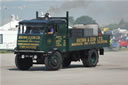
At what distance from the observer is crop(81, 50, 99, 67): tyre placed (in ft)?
82.5

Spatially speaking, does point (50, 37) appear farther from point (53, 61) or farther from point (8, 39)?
point (8, 39)

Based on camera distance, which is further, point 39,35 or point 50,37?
point 50,37

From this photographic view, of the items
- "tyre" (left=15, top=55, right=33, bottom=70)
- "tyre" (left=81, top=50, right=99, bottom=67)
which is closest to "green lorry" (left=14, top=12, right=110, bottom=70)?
"tyre" (left=15, top=55, right=33, bottom=70)

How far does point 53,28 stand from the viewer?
2244 centimetres

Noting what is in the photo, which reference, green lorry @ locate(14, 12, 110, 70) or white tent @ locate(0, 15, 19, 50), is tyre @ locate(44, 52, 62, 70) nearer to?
green lorry @ locate(14, 12, 110, 70)

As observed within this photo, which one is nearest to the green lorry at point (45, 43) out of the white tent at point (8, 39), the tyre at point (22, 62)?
the tyre at point (22, 62)

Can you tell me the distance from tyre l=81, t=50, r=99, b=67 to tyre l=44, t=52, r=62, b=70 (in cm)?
303

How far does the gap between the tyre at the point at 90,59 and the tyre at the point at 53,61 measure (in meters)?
3.03

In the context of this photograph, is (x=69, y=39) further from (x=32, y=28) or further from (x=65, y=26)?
(x=32, y=28)

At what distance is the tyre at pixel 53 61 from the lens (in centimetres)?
2177

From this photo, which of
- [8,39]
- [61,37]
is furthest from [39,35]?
[8,39]

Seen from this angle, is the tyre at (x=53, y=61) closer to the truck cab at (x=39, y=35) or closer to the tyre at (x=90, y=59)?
Answer: the truck cab at (x=39, y=35)

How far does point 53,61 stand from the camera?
22.1 meters

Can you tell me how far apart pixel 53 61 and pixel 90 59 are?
12.5 ft
